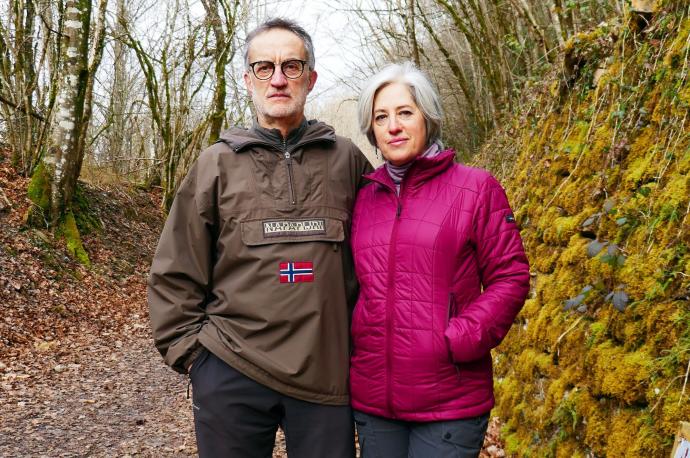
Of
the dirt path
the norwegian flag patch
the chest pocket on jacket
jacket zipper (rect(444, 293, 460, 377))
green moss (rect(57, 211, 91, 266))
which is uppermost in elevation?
the chest pocket on jacket

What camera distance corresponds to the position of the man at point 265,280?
89.0 inches

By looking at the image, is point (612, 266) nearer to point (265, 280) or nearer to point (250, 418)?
point (265, 280)

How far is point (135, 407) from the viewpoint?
5617 mm

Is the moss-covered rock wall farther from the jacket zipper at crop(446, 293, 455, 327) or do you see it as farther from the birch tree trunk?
the birch tree trunk

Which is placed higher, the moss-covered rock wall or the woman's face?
the woman's face

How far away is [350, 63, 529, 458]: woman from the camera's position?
6.85 feet

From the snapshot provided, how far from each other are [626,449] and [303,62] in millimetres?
2146

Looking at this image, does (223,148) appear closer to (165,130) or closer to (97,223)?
(97,223)

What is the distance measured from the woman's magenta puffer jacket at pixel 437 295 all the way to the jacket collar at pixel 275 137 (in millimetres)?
467

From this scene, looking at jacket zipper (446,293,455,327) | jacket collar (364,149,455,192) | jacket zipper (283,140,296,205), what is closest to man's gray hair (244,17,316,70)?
jacket zipper (283,140,296,205)

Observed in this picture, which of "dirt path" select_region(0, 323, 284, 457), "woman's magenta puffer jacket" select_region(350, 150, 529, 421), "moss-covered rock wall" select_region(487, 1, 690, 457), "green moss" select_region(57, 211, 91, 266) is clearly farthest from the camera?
"green moss" select_region(57, 211, 91, 266)

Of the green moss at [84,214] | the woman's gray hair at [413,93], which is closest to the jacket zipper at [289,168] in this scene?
the woman's gray hair at [413,93]

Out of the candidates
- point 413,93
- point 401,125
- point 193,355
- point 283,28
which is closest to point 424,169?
point 401,125

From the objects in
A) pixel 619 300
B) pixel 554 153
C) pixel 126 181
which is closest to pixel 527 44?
pixel 554 153
